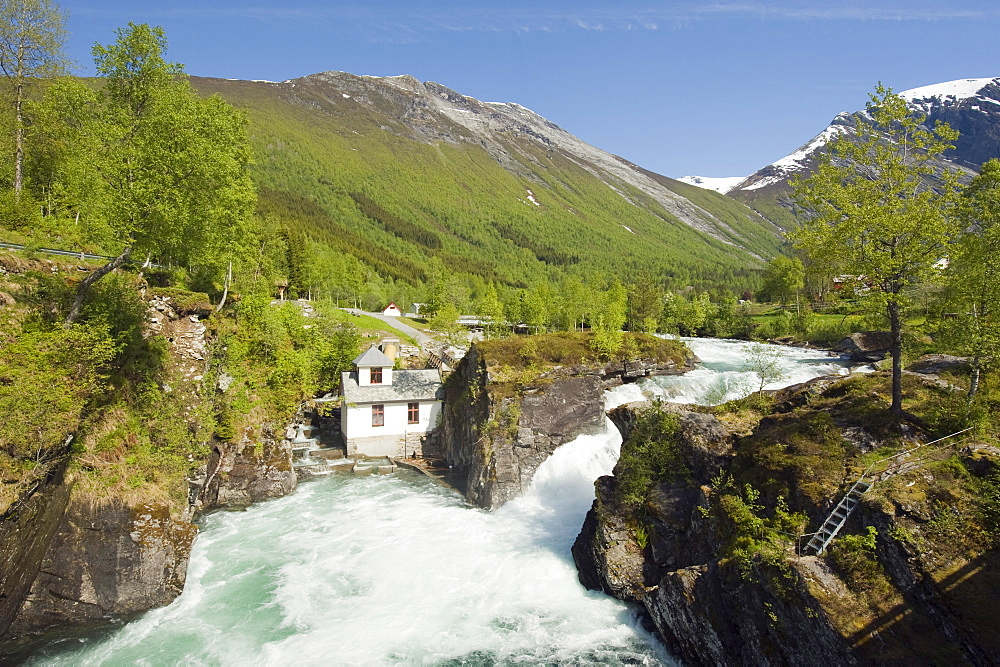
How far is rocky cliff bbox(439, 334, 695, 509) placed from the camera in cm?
2705

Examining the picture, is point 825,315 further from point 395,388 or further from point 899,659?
point 899,659

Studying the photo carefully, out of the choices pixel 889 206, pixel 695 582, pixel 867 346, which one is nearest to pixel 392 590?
pixel 695 582

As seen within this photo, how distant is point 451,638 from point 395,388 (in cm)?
2068

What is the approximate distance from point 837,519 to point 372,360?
94.8ft

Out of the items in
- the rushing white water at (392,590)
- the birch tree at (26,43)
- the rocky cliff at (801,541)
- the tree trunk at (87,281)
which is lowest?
the rushing white water at (392,590)

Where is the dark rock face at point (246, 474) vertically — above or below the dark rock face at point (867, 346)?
below

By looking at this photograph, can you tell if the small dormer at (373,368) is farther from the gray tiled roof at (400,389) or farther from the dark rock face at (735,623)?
the dark rock face at (735,623)

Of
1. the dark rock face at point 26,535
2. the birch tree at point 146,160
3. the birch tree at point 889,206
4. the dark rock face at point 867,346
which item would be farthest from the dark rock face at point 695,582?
the dark rock face at point 867,346

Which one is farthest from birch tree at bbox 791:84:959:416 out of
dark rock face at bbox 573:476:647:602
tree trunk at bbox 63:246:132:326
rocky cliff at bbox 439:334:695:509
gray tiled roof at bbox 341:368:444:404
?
gray tiled roof at bbox 341:368:444:404

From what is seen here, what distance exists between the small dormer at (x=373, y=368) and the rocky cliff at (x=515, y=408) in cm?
473

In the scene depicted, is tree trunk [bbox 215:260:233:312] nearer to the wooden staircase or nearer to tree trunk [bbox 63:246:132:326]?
tree trunk [bbox 63:246:132:326]

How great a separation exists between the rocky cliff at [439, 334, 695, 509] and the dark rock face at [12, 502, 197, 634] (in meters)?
14.5

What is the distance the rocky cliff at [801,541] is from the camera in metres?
10.1

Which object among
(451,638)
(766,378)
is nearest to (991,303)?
(451,638)
